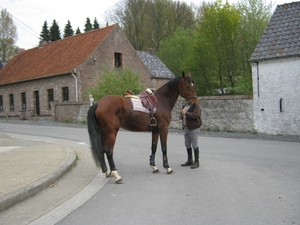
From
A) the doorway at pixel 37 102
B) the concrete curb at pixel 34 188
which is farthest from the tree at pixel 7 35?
the concrete curb at pixel 34 188

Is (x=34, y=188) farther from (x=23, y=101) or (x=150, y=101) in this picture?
(x=23, y=101)

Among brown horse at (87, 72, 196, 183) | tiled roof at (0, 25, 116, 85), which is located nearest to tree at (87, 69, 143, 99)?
tiled roof at (0, 25, 116, 85)

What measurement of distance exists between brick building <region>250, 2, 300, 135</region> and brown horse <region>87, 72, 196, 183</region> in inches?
396

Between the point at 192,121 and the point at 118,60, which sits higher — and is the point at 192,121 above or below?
below

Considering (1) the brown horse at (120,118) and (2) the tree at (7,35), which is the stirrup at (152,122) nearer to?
(1) the brown horse at (120,118)

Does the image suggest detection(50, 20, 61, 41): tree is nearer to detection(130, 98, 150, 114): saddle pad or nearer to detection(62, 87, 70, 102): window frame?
detection(62, 87, 70, 102): window frame

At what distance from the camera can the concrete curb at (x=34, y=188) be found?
5.39m

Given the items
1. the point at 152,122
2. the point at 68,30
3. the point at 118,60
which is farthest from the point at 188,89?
the point at 68,30

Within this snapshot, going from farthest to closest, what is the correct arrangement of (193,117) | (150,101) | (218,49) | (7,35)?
(7,35) → (218,49) → (193,117) → (150,101)

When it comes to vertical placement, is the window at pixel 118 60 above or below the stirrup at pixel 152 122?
above

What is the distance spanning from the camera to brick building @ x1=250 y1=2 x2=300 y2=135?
53.6ft

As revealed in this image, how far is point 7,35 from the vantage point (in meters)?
55.8

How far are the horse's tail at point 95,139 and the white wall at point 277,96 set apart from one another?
11.8 meters

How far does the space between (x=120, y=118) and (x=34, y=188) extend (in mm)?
2262
